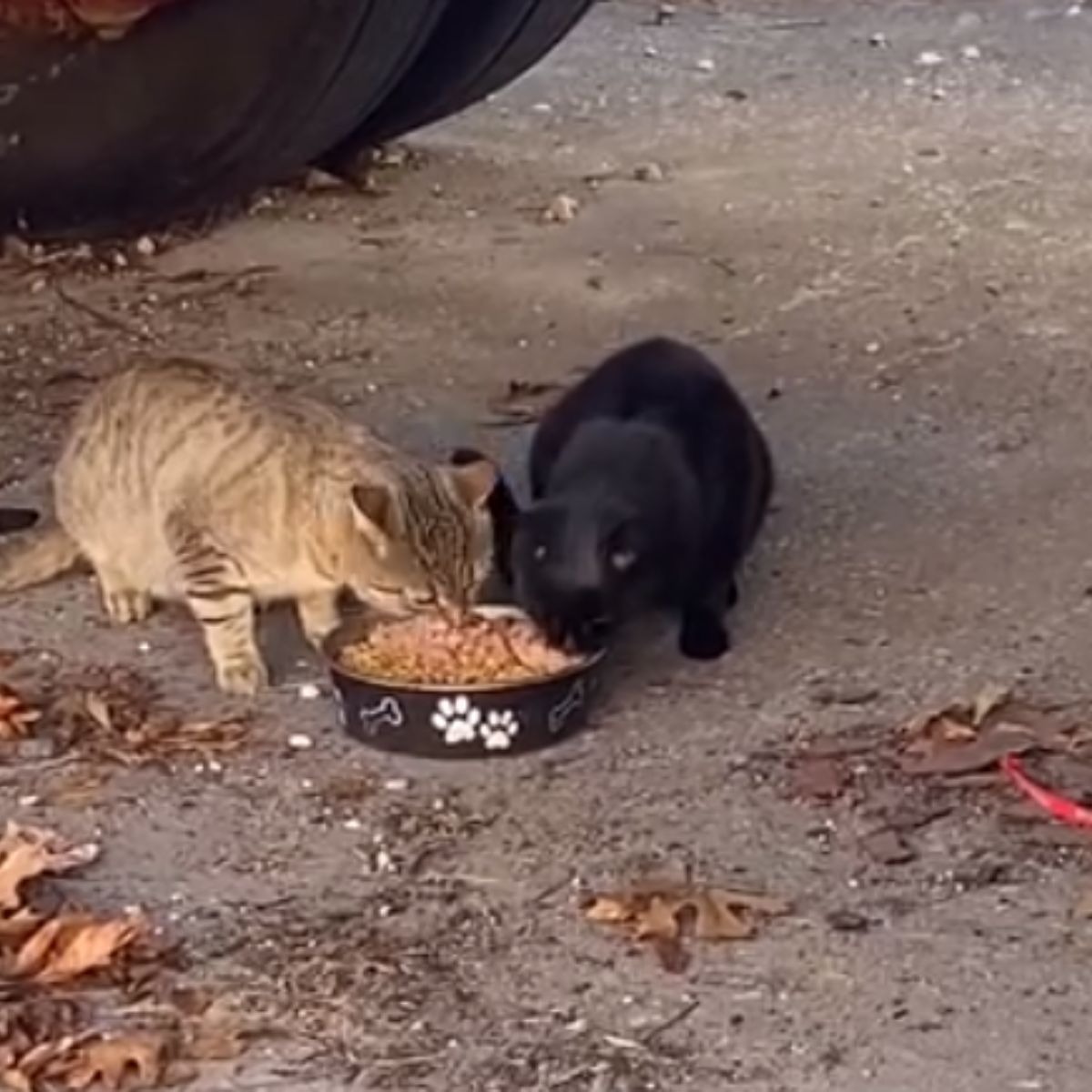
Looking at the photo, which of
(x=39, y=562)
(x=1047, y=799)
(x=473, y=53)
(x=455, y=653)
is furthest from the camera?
(x=473, y=53)

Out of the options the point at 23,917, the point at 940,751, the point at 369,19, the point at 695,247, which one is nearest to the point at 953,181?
the point at 695,247

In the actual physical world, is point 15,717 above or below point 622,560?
below

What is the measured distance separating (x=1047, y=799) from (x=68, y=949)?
124 cm

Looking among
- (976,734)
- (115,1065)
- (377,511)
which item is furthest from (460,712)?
(115,1065)

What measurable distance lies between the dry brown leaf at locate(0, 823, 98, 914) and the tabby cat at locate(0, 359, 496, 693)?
57 cm

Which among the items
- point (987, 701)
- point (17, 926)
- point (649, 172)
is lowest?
point (649, 172)

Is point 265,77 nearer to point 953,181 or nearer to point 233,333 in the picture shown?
point 233,333

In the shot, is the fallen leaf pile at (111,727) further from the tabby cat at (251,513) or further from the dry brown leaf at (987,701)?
the dry brown leaf at (987,701)

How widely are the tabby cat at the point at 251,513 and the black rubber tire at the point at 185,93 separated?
0.35 meters

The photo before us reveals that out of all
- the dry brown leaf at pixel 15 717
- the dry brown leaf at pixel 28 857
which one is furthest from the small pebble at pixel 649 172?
the dry brown leaf at pixel 28 857

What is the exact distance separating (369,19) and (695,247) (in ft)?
7.88

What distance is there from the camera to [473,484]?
176 inches

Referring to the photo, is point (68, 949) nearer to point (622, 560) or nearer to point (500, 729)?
point (500, 729)

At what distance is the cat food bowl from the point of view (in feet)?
13.6
